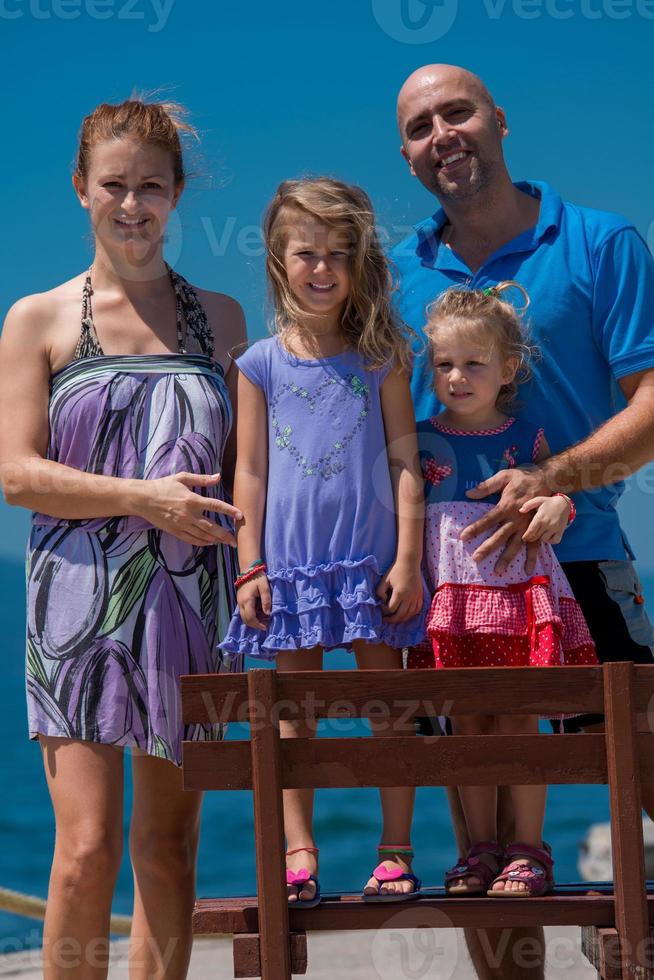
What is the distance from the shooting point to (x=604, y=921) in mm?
2740

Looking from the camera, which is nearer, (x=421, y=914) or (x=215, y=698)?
(x=215, y=698)

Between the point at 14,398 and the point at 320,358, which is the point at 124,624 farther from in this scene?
the point at 320,358

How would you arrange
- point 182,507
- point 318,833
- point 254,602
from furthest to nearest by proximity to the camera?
point 318,833
point 254,602
point 182,507

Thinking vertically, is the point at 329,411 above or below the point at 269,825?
above

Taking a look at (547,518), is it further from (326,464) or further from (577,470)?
(326,464)

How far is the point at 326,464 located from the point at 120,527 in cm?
54

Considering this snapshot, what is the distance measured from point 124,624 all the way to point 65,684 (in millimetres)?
202

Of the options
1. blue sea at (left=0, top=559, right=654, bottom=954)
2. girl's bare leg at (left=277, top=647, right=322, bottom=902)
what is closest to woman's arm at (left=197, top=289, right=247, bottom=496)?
girl's bare leg at (left=277, top=647, right=322, bottom=902)

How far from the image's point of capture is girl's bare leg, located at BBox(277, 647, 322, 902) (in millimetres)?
3102

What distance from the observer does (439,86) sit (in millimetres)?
3852

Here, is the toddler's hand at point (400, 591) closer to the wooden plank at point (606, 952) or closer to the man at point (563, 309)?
the man at point (563, 309)

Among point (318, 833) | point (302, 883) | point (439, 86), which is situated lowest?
point (302, 883)

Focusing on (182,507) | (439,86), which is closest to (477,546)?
(182,507)

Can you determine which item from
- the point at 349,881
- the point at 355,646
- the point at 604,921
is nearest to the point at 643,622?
the point at 355,646
